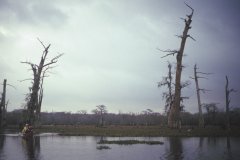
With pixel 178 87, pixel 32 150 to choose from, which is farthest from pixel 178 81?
pixel 32 150

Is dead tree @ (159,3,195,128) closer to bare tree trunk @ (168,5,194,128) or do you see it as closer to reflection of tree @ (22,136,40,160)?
bare tree trunk @ (168,5,194,128)

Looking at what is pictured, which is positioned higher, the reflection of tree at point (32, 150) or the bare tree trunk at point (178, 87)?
the bare tree trunk at point (178, 87)

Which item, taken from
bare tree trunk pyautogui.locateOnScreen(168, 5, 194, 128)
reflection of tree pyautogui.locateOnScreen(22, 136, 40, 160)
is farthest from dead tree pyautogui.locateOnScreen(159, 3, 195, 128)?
reflection of tree pyautogui.locateOnScreen(22, 136, 40, 160)

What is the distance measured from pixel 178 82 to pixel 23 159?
17942mm

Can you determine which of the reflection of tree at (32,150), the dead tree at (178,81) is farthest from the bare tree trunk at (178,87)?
the reflection of tree at (32,150)

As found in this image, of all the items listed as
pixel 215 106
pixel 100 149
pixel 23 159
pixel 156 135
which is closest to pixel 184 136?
pixel 156 135

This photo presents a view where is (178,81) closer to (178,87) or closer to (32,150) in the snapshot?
(178,87)

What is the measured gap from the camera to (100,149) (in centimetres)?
1822

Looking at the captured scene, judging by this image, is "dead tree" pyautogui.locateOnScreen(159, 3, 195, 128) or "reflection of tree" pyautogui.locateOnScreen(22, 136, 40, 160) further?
"dead tree" pyautogui.locateOnScreen(159, 3, 195, 128)

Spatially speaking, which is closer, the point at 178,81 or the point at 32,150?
the point at 32,150

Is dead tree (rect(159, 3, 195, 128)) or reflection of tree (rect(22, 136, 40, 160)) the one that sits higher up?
dead tree (rect(159, 3, 195, 128))

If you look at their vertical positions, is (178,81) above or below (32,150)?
above

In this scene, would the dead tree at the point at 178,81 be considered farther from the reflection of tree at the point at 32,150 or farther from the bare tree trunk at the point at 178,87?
the reflection of tree at the point at 32,150

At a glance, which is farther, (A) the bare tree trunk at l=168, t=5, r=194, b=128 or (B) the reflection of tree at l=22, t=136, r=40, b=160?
(A) the bare tree trunk at l=168, t=5, r=194, b=128
